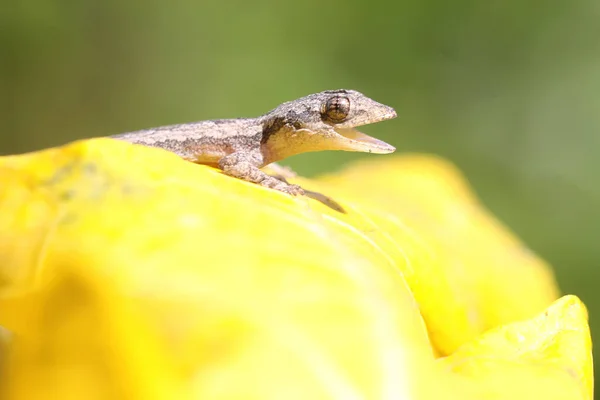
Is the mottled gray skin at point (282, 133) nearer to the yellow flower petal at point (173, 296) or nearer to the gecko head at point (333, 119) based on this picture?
the gecko head at point (333, 119)

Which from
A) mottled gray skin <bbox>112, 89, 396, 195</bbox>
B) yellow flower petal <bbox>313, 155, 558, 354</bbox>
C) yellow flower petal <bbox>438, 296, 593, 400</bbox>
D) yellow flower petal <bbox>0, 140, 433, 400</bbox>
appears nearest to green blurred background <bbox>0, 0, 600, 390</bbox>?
yellow flower petal <bbox>313, 155, 558, 354</bbox>

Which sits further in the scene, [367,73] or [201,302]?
[367,73]

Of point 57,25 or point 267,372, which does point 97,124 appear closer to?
point 57,25

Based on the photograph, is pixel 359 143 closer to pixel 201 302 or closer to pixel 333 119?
pixel 333 119

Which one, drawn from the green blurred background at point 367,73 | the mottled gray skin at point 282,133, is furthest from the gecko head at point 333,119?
the green blurred background at point 367,73

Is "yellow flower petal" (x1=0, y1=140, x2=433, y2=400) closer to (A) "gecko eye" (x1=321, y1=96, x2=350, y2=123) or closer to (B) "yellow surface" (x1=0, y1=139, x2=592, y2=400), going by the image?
(B) "yellow surface" (x1=0, y1=139, x2=592, y2=400)

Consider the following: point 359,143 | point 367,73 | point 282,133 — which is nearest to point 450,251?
point 359,143
